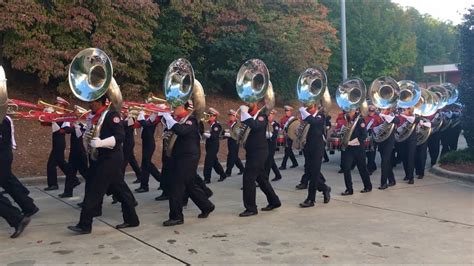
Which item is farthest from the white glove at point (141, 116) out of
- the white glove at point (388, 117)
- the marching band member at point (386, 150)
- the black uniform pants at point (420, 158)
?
the black uniform pants at point (420, 158)

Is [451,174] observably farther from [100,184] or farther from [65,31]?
[65,31]

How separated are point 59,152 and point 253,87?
407 centimetres

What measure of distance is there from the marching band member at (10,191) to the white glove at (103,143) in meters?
1.32

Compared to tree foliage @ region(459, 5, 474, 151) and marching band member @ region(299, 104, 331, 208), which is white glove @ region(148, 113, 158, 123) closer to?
marching band member @ region(299, 104, 331, 208)

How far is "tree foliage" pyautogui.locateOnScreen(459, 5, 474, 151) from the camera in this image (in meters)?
12.7

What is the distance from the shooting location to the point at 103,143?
666 centimetres

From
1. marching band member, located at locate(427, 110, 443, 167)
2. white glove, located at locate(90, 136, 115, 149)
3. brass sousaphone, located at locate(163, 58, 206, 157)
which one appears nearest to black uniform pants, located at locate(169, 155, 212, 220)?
brass sousaphone, located at locate(163, 58, 206, 157)

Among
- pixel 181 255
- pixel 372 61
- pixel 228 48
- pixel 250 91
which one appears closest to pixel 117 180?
pixel 181 255

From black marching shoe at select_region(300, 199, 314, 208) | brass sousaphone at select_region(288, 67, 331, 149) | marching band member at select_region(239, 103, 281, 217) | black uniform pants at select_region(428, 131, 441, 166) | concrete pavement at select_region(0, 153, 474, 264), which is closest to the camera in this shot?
concrete pavement at select_region(0, 153, 474, 264)

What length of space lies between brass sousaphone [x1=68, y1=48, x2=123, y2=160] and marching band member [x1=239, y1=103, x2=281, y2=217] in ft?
6.18

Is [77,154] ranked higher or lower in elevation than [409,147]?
higher

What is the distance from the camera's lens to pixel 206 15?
22.5 meters

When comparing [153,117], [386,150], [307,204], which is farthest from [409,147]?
[153,117]

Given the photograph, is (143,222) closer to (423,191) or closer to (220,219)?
(220,219)
